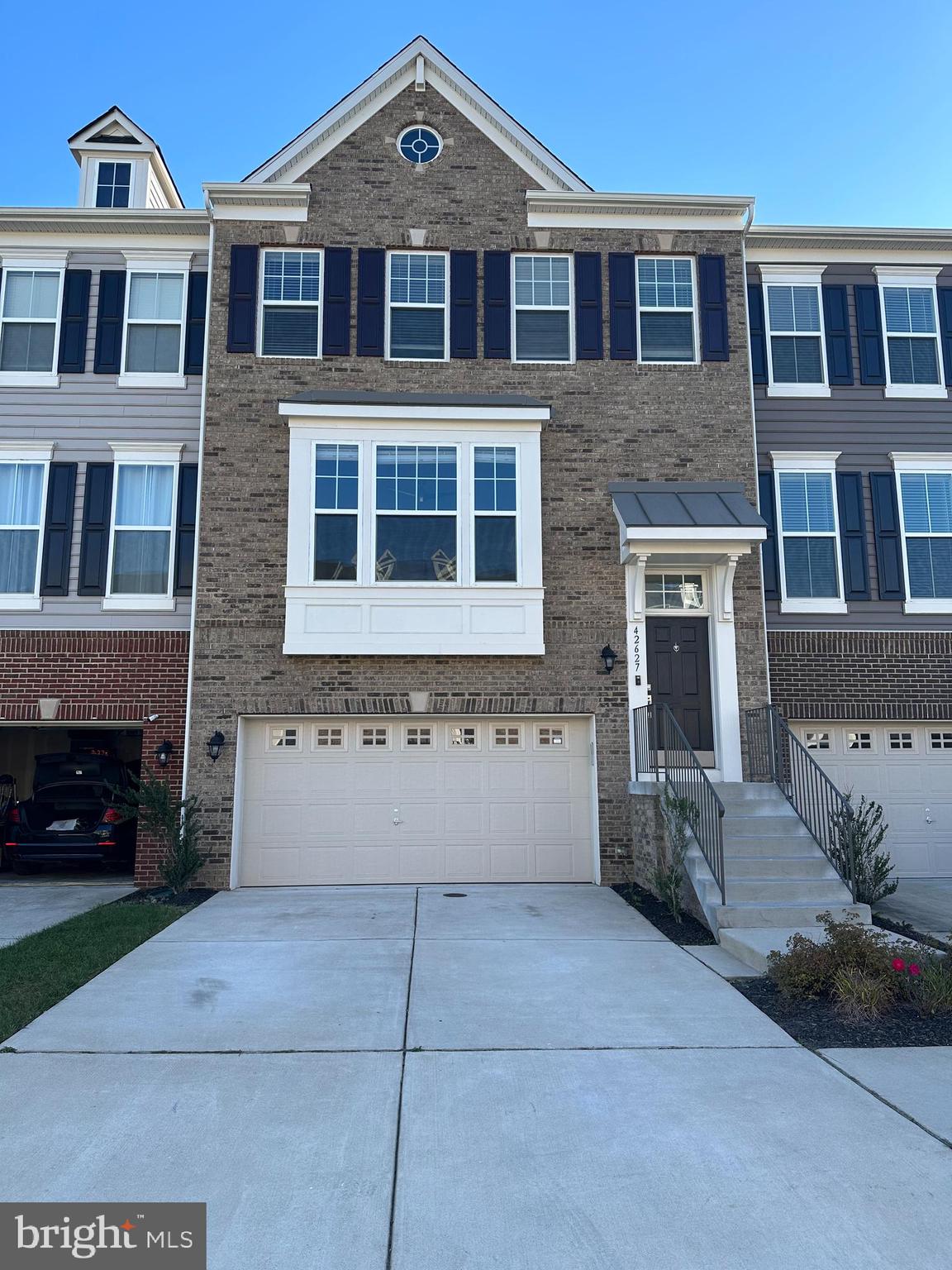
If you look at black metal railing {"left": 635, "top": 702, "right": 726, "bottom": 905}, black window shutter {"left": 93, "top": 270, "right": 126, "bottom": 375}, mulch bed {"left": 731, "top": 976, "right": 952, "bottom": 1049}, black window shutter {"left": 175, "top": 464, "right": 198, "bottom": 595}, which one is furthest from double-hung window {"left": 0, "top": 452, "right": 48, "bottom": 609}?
mulch bed {"left": 731, "top": 976, "right": 952, "bottom": 1049}

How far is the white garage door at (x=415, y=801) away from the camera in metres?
11.6

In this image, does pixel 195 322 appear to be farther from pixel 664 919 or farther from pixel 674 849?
pixel 664 919

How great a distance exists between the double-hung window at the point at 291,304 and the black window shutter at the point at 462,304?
5.85ft

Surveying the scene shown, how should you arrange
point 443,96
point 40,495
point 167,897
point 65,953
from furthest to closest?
point 443,96 → point 40,495 → point 167,897 → point 65,953

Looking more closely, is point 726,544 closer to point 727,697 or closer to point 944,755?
point 727,697

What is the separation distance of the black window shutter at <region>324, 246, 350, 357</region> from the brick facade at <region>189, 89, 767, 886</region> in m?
0.14

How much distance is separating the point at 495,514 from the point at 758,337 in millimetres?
4819

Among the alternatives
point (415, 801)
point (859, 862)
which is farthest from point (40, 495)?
point (859, 862)

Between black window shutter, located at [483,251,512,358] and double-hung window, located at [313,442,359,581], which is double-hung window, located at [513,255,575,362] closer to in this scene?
black window shutter, located at [483,251,512,358]

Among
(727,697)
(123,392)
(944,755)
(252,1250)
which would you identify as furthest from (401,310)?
(252,1250)

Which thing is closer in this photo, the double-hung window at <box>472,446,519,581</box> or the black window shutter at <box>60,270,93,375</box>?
the double-hung window at <box>472,446,519,581</box>

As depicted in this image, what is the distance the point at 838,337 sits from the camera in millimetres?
13141

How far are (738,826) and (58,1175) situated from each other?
7.42 m

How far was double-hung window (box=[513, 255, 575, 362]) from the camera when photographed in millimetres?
12500
